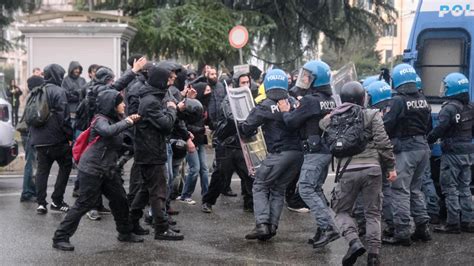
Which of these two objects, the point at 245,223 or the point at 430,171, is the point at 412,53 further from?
the point at 245,223

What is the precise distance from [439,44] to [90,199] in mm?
4867

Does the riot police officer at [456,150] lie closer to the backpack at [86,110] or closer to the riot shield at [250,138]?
the riot shield at [250,138]

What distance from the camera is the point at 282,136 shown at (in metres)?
7.99

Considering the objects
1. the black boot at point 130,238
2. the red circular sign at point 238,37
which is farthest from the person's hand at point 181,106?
the red circular sign at point 238,37

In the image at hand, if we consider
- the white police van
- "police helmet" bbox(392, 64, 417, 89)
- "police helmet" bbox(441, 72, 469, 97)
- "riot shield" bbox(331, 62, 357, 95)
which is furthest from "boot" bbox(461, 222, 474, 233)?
the white police van

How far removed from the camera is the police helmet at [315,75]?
7699 millimetres

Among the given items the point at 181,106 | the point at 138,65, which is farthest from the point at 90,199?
the point at 138,65

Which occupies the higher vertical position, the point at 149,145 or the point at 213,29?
the point at 213,29

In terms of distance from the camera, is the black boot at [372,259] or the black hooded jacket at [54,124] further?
the black hooded jacket at [54,124]

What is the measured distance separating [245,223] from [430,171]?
2267 millimetres

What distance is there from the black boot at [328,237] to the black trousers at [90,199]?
1.95 meters

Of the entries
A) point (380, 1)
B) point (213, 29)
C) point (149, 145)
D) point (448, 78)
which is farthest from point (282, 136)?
point (380, 1)

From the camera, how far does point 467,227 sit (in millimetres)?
8773

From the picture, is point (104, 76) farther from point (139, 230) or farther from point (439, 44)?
point (439, 44)
